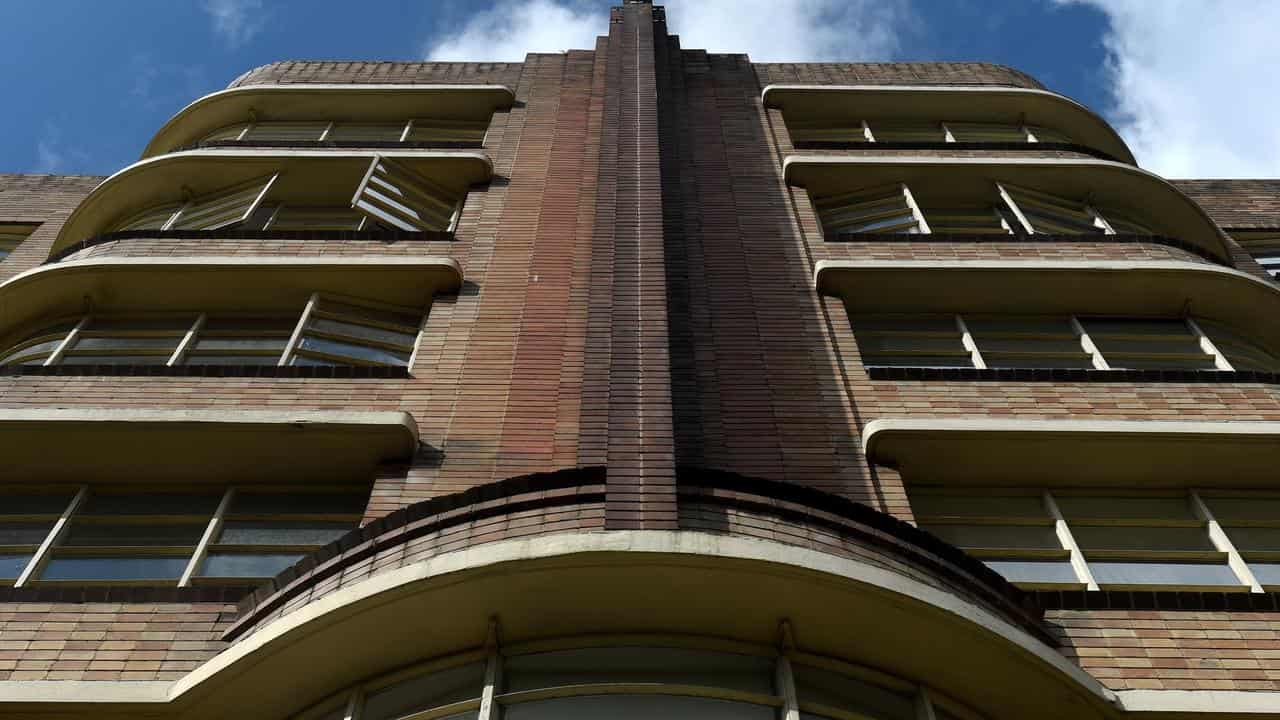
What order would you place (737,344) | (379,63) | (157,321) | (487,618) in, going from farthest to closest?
(379,63) < (157,321) < (737,344) < (487,618)

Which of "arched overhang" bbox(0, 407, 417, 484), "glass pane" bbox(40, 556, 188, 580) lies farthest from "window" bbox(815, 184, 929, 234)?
"glass pane" bbox(40, 556, 188, 580)

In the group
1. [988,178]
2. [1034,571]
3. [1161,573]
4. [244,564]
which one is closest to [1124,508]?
[1161,573]

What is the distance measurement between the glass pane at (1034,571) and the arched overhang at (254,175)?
9790 millimetres

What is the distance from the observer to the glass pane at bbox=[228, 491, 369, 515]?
36.5ft

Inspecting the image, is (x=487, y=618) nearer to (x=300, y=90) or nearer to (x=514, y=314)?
(x=514, y=314)

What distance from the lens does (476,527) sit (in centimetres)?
810

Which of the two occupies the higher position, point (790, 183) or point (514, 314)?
point (790, 183)

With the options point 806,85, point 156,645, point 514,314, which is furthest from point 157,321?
point 806,85

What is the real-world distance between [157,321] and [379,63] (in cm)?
964

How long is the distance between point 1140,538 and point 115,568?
948 cm

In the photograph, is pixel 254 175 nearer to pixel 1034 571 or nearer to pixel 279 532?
pixel 279 532

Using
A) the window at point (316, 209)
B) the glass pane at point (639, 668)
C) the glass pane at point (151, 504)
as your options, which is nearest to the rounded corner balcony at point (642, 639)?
the glass pane at point (639, 668)

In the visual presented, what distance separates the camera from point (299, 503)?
11.2 meters

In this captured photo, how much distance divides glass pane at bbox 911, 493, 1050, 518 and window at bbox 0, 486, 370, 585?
5444mm
